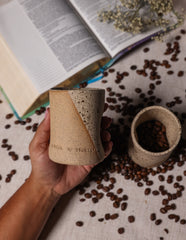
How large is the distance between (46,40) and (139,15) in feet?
1.20

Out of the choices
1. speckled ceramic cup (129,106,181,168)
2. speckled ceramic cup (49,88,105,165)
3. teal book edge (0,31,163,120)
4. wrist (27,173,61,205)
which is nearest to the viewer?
speckled ceramic cup (49,88,105,165)

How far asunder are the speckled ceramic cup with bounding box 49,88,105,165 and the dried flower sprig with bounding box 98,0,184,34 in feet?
1.44

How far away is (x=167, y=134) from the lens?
0.96 metres

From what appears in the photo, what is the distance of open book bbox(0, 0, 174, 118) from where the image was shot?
1.04 m

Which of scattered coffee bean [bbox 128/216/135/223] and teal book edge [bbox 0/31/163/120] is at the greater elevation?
teal book edge [bbox 0/31/163/120]

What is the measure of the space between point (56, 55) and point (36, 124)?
27 centimetres

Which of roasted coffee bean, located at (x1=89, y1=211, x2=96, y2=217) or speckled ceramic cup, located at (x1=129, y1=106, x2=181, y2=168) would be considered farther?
roasted coffee bean, located at (x1=89, y1=211, x2=96, y2=217)

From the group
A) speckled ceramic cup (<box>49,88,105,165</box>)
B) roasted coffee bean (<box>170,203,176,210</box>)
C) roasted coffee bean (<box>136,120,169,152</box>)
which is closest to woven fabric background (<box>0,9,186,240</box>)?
roasted coffee bean (<box>170,203,176,210</box>)

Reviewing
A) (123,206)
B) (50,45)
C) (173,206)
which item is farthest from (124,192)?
(50,45)

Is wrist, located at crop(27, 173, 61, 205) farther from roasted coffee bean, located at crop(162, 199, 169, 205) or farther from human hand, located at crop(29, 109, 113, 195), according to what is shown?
roasted coffee bean, located at crop(162, 199, 169, 205)

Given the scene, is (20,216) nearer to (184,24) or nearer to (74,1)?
(74,1)

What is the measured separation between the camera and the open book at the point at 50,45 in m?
1.04

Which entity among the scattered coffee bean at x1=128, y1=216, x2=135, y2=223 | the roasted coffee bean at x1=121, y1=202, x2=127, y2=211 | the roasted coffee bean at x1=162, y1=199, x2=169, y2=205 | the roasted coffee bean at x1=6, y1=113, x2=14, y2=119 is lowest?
the roasted coffee bean at x1=162, y1=199, x2=169, y2=205

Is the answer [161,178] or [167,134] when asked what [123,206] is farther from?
[167,134]
